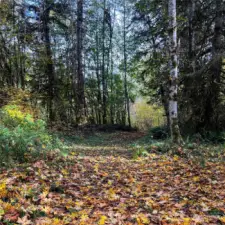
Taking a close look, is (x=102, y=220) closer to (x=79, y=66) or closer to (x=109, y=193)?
(x=109, y=193)

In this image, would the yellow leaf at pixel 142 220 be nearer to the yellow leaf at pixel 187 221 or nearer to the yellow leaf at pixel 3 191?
the yellow leaf at pixel 187 221

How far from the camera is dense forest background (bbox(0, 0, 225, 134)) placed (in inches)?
373

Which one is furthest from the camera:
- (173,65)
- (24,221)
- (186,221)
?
(173,65)

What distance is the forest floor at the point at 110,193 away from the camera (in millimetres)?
2803

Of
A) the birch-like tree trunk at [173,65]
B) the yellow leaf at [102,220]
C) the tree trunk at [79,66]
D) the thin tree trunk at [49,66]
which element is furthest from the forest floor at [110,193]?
the tree trunk at [79,66]

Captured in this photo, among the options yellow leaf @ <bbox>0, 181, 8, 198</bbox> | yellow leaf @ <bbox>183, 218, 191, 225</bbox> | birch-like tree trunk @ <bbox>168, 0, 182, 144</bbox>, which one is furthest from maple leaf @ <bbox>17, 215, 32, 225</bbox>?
birch-like tree trunk @ <bbox>168, 0, 182, 144</bbox>

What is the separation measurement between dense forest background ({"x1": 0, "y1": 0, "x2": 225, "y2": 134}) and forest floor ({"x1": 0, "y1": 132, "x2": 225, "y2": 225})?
3396mm

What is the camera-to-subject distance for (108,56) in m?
21.0

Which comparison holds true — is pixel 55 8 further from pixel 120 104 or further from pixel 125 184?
pixel 125 184

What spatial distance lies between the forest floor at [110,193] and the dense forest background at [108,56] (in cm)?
340

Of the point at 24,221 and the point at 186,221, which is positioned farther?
the point at 186,221

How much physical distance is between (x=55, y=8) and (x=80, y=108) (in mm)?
6526

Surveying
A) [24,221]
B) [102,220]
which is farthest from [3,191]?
[102,220]

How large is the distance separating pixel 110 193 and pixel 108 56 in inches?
721
